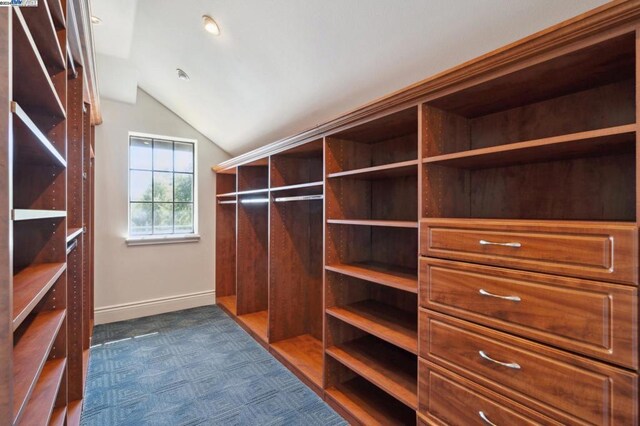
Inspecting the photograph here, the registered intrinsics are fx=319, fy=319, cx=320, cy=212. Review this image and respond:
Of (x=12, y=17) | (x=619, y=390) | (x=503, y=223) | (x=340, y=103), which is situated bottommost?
(x=619, y=390)

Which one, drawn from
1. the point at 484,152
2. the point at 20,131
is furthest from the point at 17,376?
the point at 484,152

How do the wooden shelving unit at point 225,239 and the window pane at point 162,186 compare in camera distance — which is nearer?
the window pane at point 162,186

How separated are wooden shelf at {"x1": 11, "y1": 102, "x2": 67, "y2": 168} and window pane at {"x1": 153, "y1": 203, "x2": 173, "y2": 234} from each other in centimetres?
263

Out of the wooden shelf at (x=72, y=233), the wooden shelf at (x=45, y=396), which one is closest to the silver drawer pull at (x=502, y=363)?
the wooden shelf at (x=45, y=396)

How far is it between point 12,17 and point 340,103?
1.86 meters

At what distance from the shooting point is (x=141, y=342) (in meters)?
3.10

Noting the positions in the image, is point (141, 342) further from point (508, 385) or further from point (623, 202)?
point (623, 202)

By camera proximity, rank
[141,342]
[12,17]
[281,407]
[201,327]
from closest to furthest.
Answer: [12,17] → [281,407] → [141,342] → [201,327]

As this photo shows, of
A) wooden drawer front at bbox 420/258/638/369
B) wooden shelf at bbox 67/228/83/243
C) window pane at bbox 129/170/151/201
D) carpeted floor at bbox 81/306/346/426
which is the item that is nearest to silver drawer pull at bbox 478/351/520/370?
wooden drawer front at bbox 420/258/638/369

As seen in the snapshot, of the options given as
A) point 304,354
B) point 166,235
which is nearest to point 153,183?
point 166,235

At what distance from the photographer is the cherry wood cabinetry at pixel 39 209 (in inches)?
27.4

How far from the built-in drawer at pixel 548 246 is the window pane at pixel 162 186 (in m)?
3.57

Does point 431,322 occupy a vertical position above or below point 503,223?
below

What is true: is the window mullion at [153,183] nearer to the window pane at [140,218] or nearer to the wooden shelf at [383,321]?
the window pane at [140,218]
